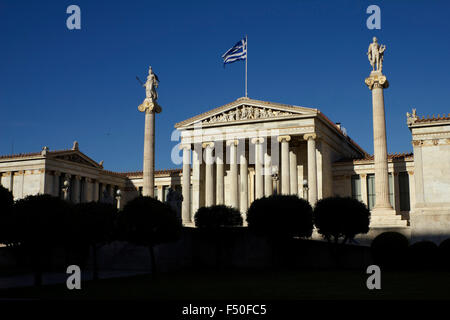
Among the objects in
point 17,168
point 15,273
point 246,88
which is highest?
point 246,88

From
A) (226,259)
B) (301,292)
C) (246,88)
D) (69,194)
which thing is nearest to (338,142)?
(246,88)

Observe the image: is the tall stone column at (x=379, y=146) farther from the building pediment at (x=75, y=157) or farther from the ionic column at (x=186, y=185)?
the building pediment at (x=75, y=157)

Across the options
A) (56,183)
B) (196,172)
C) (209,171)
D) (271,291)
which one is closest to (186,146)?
(196,172)

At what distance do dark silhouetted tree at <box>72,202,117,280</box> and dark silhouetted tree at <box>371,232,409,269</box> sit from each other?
57.0 ft

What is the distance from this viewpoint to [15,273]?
38625mm

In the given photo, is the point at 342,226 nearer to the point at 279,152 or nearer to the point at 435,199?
the point at 435,199

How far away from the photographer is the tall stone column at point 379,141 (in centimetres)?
4519

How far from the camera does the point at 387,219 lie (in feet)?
146

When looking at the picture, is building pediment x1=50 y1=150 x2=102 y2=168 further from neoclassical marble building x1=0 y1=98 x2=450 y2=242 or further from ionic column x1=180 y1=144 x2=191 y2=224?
ionic column x1=180 y1=144 x2=191 y2=224

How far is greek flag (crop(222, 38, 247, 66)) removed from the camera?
61438 mm

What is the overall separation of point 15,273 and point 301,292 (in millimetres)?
24991

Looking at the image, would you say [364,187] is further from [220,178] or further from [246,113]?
[220,178]

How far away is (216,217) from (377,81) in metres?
18.4

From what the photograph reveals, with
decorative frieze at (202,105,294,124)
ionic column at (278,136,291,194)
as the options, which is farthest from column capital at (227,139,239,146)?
ionic column at (278,136,291,194)
